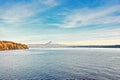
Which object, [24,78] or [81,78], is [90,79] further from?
[24,78]

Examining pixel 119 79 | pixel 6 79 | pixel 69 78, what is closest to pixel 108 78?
pixel 119 79

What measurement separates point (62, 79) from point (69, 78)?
247 centimetres

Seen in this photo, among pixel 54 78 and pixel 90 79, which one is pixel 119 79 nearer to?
A: pixel 90 79

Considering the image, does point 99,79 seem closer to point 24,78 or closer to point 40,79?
point 40,79

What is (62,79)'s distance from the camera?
155ft

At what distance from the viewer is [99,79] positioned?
153ft

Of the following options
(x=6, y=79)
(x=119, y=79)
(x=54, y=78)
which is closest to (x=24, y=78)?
(x=6, y=79)

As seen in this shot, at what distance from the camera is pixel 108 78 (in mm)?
47969

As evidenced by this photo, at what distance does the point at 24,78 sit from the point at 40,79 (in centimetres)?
490

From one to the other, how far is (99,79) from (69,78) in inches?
340

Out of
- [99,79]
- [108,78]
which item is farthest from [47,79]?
[108,78]

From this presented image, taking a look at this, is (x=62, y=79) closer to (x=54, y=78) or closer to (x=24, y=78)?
(x=54, y=78)

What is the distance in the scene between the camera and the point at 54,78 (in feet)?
159

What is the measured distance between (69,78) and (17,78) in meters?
15.3
